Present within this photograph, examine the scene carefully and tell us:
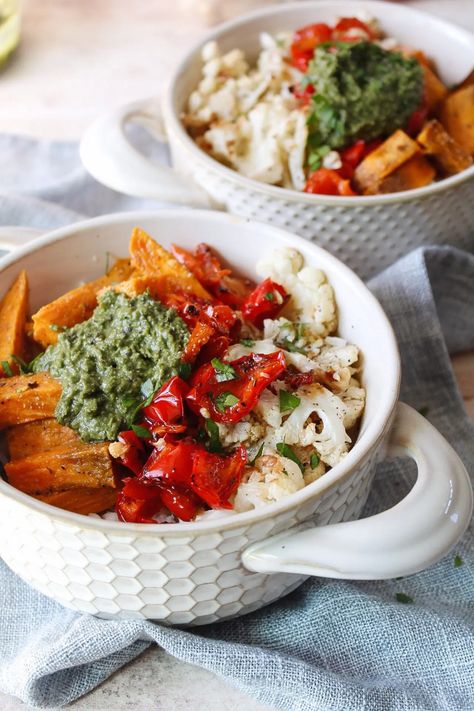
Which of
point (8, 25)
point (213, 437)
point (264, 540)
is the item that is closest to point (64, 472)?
point (213, 437)

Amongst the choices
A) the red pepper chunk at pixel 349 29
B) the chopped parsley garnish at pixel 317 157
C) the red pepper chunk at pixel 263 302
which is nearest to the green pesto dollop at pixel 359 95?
the chopped parsley garnish at pixel 317 157

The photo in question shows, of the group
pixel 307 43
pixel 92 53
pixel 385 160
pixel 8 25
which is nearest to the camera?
pixel 385 160

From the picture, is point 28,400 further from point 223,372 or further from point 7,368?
point 223,372

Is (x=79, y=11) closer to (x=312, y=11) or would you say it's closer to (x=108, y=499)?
(x=312, y=11)

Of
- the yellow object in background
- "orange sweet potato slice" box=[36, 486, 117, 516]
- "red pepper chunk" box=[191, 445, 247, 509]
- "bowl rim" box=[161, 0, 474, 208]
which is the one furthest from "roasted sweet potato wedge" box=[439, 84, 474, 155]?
the yellow object in background

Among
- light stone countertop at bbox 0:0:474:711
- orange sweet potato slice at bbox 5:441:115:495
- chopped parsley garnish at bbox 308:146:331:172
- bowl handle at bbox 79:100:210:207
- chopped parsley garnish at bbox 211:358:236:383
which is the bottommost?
light stone countertop at bbox 0:0:474:711

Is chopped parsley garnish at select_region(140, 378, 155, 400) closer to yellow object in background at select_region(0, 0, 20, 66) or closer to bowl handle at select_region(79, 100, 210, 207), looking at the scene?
bowl handle at select_region(79, 100, 210, 207)

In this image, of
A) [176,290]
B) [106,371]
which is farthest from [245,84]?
[106,371]
